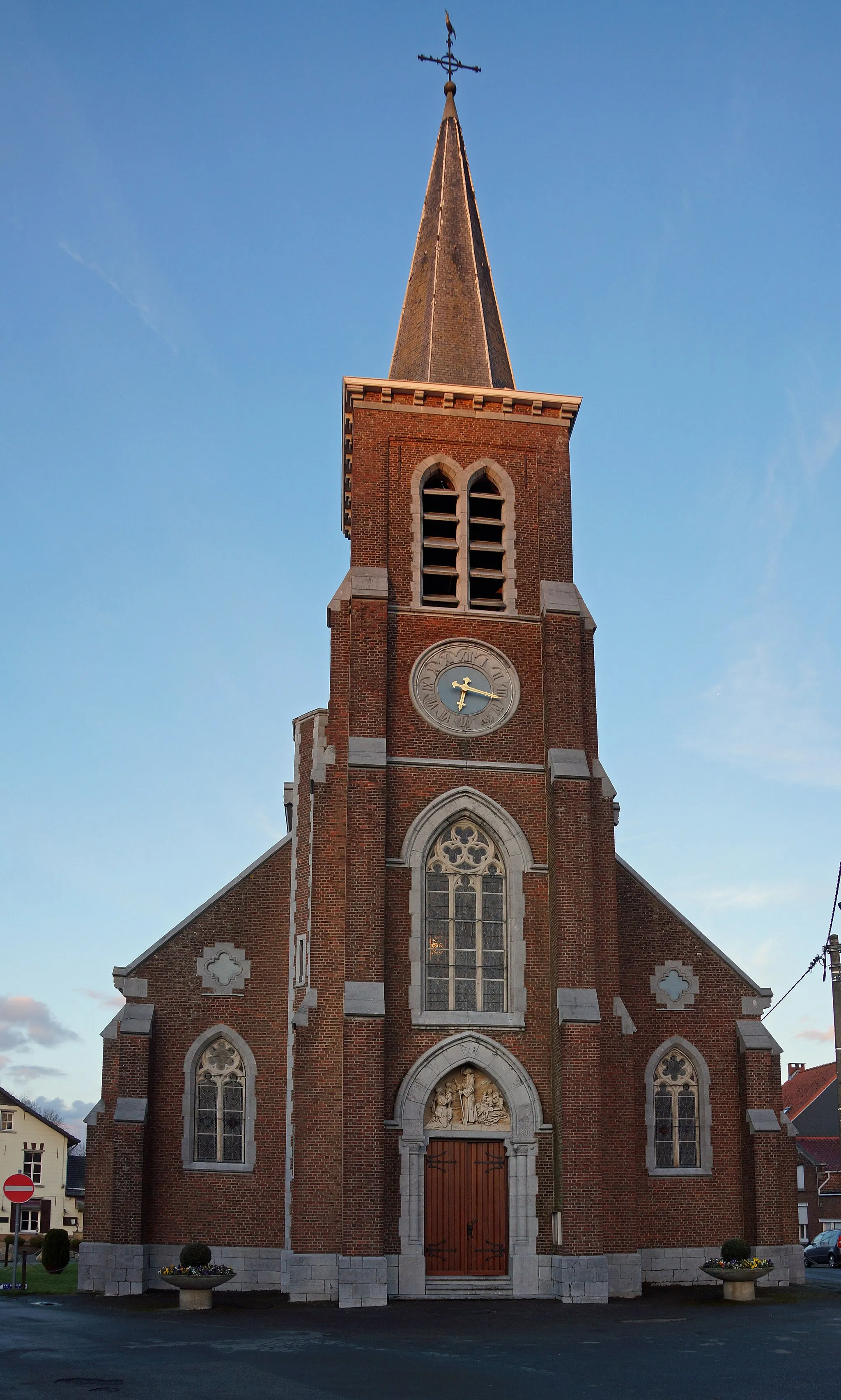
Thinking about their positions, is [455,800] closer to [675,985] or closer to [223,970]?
[223,970]

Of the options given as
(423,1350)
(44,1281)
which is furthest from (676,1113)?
(44,1281)

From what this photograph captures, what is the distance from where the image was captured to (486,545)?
2684 centimetres

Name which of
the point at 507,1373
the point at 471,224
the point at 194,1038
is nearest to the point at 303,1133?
the point at 194,1038

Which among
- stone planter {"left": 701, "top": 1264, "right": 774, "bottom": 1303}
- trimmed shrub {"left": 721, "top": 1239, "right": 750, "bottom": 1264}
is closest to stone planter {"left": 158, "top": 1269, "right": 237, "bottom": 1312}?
stone planter {"left": 701, "top": 1264, "right": 774, "bottom": 1303}

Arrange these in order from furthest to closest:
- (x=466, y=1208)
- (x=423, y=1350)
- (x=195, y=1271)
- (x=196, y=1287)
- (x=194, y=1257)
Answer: (x=466, y=1208), (x=194, y=1257), (x=195, y=1271), (x=196, y=1287), (x=423, y=1350)

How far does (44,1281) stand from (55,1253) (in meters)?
1.84

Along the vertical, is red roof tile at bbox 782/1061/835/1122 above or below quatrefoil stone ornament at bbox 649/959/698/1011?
below

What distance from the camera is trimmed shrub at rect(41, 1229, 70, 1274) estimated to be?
29.3 metres

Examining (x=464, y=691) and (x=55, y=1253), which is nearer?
(x=464, y=691)

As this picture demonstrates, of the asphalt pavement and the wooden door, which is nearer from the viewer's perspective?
the asphalt pavement

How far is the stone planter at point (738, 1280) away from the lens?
848 inches

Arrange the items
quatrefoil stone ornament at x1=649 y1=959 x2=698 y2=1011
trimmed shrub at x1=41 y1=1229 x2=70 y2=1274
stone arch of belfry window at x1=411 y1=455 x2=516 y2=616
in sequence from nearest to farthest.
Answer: quatrefoil stone ornament at x1=649 y1=959 x2=698 y2=1011 < stone arch of belfry window at x1=411 y1=455 x2=516 y2=616 < trimmed shrub at x1=41 y1=1229 x2=70 y2=1274

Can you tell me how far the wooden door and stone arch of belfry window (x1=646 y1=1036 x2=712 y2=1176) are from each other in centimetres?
340

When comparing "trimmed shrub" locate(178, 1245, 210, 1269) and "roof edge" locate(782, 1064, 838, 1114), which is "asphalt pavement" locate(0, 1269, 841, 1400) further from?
"roof edge" locate(782, 1064, 838, 1114)
